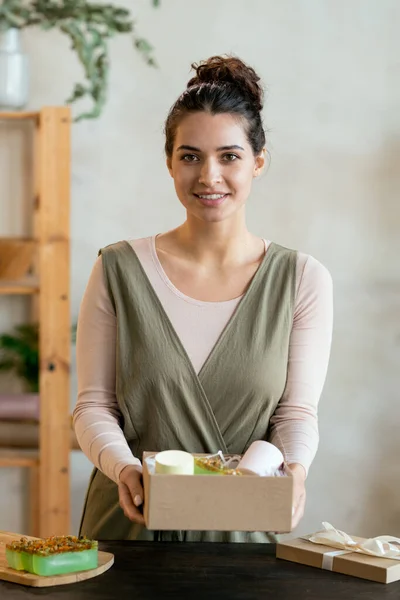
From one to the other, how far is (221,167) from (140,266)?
288 mm

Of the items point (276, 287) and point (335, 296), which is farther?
point (335, 296)

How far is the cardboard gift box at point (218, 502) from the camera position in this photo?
148cm

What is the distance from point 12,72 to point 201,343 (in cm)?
191

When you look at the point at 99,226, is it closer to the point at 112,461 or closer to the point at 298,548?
the point at 112,461

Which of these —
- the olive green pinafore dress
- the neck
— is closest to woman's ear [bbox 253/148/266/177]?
the neck

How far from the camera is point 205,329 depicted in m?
1.97

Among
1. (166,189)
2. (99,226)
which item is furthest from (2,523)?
(166,189)

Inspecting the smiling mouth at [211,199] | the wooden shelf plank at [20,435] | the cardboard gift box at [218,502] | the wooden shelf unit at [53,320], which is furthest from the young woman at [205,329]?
the wooden shelf plank at [20,435]

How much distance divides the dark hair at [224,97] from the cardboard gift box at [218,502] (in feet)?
2.60

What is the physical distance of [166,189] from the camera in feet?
12.0

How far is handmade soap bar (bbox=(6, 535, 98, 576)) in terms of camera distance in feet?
4.94

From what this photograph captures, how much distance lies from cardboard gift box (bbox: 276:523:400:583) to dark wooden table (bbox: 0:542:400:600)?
0.05 feet

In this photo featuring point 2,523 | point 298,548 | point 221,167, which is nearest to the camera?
point 298,548

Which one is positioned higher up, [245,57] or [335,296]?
[245,57]
